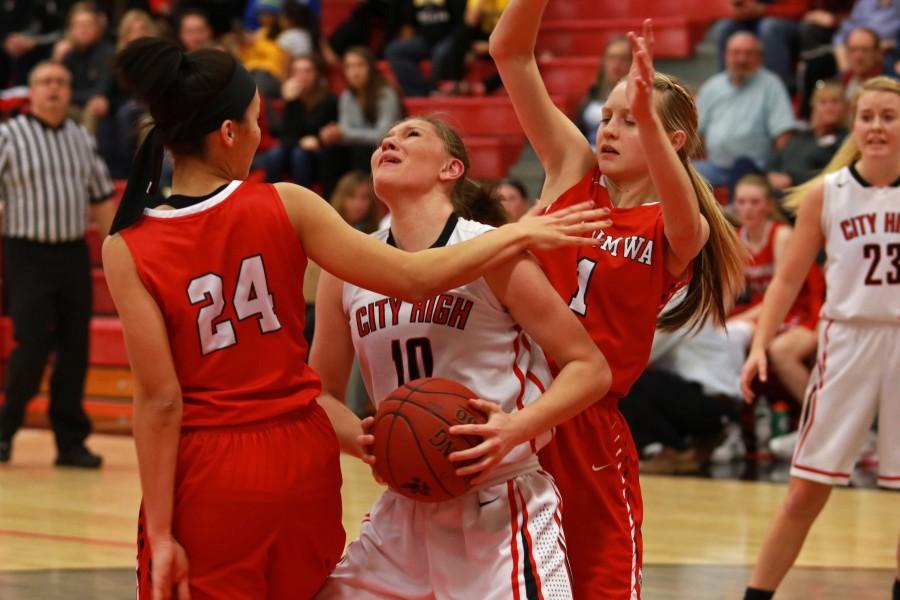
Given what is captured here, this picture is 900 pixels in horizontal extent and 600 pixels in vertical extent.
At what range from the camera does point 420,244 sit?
11.5 feet

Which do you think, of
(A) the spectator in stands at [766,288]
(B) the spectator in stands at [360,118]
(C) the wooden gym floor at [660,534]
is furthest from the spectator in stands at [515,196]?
(B) the spectator in stands at [360,118]

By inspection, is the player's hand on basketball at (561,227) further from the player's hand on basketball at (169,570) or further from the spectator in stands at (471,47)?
the spectator in stands at (471,47)

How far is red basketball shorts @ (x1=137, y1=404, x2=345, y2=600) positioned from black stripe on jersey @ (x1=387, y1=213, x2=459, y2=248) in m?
0.60

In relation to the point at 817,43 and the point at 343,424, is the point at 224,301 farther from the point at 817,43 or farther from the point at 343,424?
the point at 817,43

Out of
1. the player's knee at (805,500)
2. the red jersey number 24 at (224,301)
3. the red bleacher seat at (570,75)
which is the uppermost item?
the red bleacher seat at (570,75)

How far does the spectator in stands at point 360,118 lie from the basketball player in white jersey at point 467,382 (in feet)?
25.3

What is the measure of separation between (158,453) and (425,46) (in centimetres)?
1003

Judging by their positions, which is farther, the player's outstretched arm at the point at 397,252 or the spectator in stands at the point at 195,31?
the spectator in stands at the point at 195,31

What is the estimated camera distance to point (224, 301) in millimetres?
3090

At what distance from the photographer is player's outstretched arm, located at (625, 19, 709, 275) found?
3314 mm

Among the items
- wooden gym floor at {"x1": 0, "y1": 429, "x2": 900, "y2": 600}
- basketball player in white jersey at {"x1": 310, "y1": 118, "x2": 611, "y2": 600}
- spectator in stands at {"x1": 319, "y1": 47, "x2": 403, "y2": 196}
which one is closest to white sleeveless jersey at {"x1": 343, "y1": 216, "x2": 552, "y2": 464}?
basketball player in white jersey at {"x1": 310, "y1": 118, "x2": 611, "y2": 600}

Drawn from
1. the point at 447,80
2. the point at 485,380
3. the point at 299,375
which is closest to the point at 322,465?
the point at 299,375

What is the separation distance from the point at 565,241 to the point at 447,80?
9332 mm

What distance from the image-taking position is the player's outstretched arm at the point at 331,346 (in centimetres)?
363
